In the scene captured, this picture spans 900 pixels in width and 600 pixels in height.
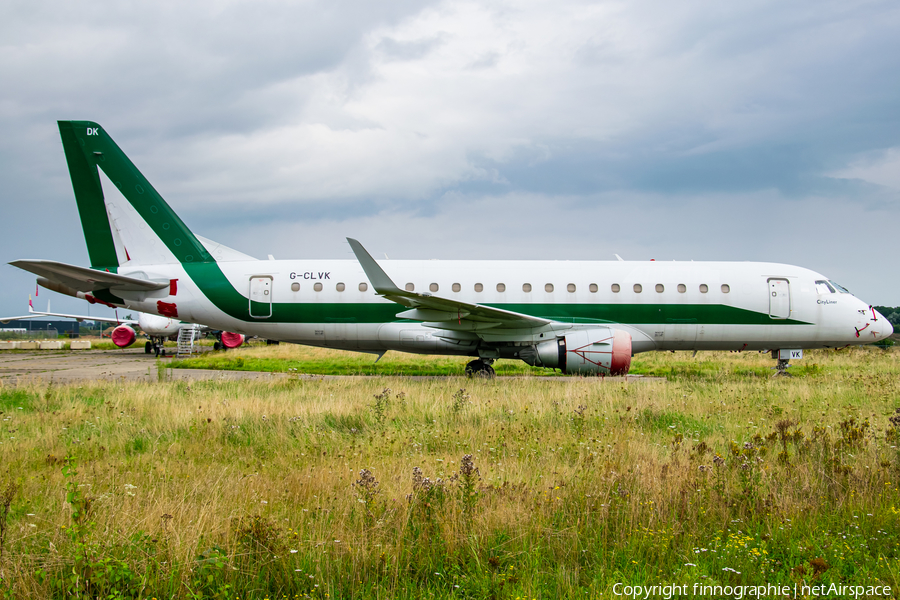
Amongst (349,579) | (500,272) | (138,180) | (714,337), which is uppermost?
(138,180)

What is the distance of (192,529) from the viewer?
11.7 feet

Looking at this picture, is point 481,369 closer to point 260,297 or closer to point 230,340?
point 260,297

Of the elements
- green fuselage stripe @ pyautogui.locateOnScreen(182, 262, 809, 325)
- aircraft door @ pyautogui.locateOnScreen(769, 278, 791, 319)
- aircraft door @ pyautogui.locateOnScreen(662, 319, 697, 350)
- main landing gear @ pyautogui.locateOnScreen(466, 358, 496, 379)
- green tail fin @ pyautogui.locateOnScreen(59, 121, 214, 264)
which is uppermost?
green tail fin @ pyautogui.locateOnScreen(59, 121, 214, 264)

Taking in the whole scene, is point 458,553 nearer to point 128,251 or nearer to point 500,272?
point 500,272

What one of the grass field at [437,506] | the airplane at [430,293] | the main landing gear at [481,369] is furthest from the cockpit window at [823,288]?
the main landing gear at [481,369]

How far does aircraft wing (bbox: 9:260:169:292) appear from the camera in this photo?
41.3ft

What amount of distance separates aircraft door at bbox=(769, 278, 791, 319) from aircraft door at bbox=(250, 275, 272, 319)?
1374 cm

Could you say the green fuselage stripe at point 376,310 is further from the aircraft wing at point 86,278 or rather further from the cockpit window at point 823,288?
the cockpit window at point 823,288

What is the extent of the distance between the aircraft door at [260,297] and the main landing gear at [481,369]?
565 cm

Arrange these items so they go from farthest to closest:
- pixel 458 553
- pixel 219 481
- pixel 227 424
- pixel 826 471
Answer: pixel 227 424
pixel 826 471
pixel 219 481
pixel 458 553

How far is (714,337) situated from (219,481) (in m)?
13.9

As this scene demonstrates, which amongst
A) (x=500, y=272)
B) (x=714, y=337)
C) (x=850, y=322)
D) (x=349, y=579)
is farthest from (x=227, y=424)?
(x=850, y=322)

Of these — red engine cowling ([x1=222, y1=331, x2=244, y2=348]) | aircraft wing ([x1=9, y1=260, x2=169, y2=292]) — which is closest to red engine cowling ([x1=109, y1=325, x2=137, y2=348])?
red engine cowling ([x1=222, y1=331, x2=244, y2=348])

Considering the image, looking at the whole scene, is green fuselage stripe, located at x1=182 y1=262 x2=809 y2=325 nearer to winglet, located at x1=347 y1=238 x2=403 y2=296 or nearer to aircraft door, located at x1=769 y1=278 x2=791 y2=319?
aircraft door, located at x1=769 y1=278 x2=791 y2=319
